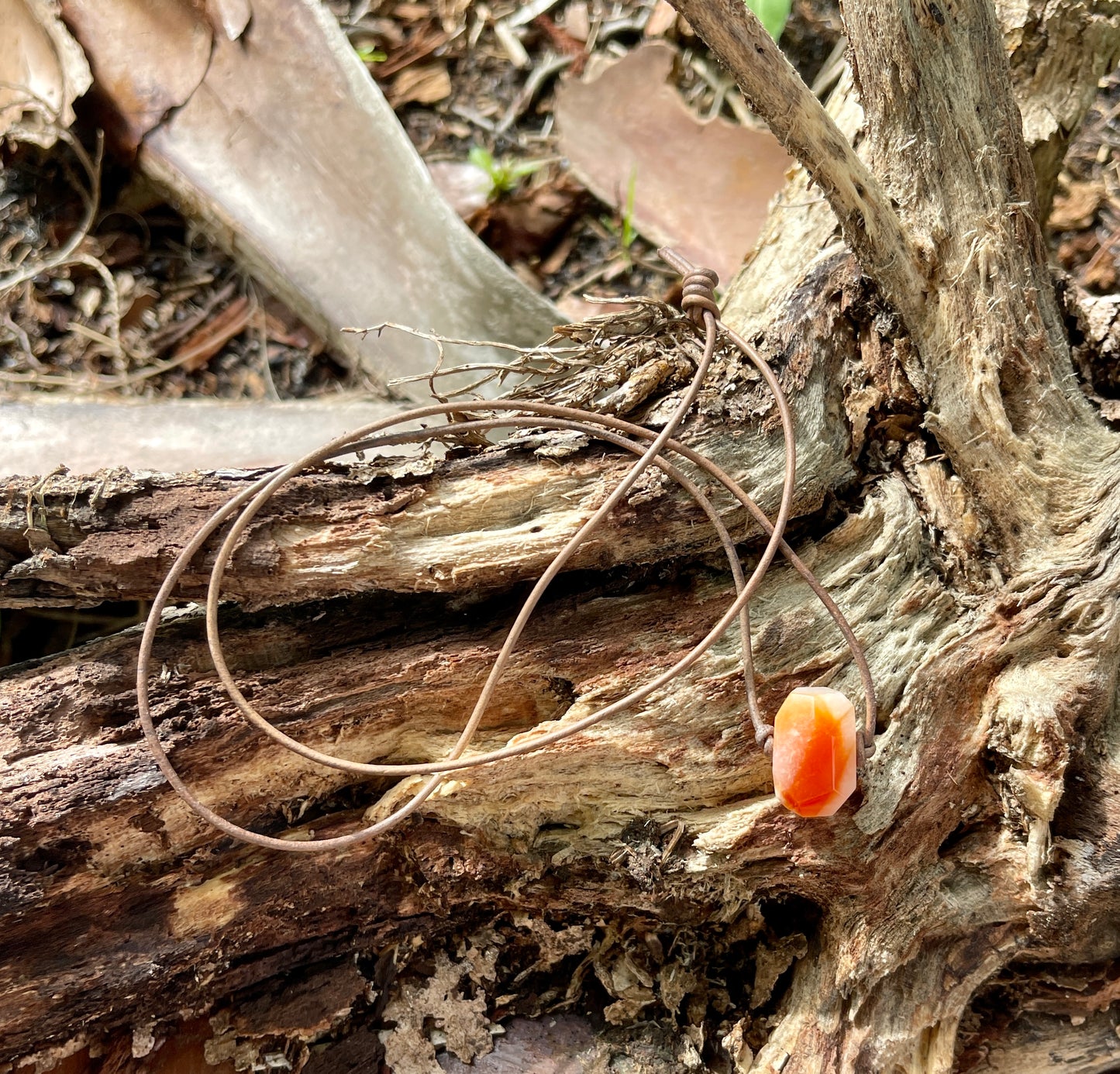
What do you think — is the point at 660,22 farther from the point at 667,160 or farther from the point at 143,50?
the point at 143,50

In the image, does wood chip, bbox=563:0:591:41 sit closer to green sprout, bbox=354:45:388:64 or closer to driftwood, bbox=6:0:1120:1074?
green sprout, bbox=354:45:388:64

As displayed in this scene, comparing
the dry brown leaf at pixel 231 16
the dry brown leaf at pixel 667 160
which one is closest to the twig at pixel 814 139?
the dry brown leaf at pixel 667 160

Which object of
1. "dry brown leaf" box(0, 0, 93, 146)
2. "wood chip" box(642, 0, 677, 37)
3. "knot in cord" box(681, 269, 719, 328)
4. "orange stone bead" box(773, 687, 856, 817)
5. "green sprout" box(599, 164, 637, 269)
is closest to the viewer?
"orange stone bead" box(773, 687, 856, 817)

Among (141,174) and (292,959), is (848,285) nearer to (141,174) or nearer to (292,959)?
(292,959)

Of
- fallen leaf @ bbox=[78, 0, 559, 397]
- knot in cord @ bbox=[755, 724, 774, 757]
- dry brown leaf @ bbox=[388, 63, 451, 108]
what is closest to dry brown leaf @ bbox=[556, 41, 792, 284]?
dry brown leaf @ bbox=[388, 63, 451, 108]

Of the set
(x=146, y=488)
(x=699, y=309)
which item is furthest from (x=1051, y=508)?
(x=146, y=488)

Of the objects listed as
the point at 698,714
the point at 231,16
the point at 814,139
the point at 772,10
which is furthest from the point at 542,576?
the point at 772,10
